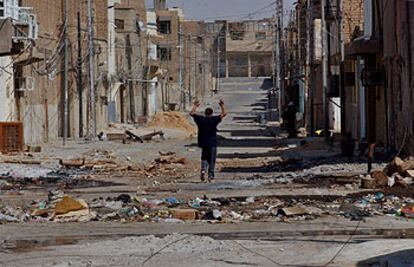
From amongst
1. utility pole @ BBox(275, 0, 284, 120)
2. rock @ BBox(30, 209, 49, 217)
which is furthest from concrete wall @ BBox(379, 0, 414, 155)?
utility pole @ BBox(275, 0, 284, 120)

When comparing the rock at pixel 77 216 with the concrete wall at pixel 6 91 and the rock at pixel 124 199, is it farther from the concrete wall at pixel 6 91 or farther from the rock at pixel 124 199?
the concrete wall at pixel 6 91

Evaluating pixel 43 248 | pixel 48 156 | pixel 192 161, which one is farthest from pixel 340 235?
pixel 48 156

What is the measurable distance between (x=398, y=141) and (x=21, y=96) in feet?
60.7

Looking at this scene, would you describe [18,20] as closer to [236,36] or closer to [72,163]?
[72,163]

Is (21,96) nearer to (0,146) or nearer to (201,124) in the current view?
(0,146)

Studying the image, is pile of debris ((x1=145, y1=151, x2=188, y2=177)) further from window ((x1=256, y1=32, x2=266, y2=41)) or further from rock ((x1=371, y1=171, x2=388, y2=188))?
window ((x1=256, y1=32, x2=266, y2=41))

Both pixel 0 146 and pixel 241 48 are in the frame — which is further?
pixel 241 48

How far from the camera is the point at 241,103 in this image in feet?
390

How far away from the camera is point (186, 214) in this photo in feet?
56.9

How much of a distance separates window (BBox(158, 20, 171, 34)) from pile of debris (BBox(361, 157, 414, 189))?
322 ft

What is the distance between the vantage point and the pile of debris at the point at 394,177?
2211 centimetres

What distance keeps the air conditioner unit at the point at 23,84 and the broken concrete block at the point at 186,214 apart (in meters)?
27.2

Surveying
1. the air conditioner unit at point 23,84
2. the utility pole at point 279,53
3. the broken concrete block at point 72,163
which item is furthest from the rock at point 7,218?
the utility pole at point 279,53

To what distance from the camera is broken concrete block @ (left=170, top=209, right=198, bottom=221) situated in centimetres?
1720
